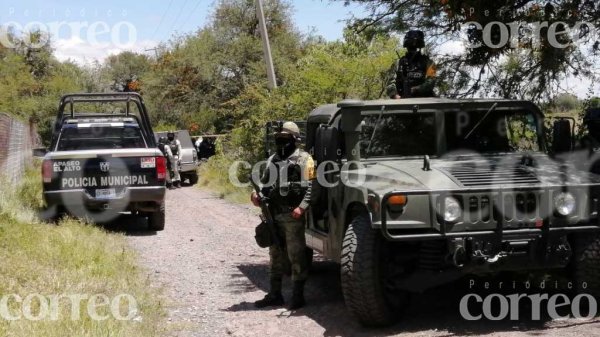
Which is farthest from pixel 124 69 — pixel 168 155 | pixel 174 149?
pixel 168 155

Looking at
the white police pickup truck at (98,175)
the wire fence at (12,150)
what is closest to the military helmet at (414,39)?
the white police pickup truck at (98,175)

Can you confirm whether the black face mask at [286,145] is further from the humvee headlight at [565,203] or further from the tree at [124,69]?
the tree at [124,69]

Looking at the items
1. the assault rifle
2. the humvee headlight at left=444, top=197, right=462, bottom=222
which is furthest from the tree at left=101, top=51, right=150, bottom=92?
the humvee headlight at left=444, top=197, right=462, bottom=222

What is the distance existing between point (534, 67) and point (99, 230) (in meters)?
6.24

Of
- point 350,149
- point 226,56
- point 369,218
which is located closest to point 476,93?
point 350,149

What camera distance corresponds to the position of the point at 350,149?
6742 millimetres

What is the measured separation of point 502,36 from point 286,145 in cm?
320

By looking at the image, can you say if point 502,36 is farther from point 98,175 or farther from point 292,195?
point 98,175

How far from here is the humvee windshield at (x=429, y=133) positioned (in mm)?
6812

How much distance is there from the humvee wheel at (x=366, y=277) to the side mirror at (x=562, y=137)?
79.0 inches

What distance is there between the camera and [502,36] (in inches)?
347

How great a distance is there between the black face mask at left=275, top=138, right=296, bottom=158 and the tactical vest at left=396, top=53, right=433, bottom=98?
1.54 meters

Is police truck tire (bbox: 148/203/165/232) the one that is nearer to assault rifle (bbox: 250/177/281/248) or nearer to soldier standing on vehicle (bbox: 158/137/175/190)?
assault rifle (bbox: 250/177/281/248)

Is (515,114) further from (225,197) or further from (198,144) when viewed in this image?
(198,144)
